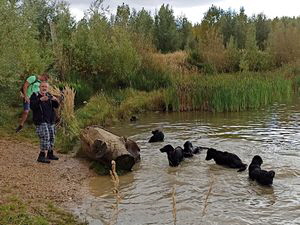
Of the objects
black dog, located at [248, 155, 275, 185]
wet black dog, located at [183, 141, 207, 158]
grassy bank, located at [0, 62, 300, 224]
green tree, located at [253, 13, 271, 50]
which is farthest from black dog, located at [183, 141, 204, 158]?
green tree, located at [253, 13, 271, 50]

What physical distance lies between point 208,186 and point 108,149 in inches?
103

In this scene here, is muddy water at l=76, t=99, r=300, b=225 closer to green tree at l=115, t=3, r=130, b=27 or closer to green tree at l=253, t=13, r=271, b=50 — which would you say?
green tree at l=115, t=3, r=130, b=27

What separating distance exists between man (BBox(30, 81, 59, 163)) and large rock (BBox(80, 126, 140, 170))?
101cm

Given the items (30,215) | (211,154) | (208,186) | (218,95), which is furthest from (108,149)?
(218,95)

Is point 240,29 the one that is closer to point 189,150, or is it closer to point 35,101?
point 189,150

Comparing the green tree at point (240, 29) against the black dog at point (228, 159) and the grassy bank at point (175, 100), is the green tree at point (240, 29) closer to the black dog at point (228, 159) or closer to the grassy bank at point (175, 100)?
the grassy bank at point (175, 100)

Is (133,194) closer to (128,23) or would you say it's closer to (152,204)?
(152,204)

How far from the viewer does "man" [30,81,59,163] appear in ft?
34.6

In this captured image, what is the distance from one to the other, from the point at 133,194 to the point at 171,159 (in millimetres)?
2314

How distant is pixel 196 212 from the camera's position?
762 cm

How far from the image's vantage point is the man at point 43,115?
10.5 meters

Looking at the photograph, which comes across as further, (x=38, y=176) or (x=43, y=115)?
(x=43, y=115)

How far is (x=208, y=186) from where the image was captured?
9188 mm

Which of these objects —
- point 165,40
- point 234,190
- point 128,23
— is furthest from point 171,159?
point 165,40
